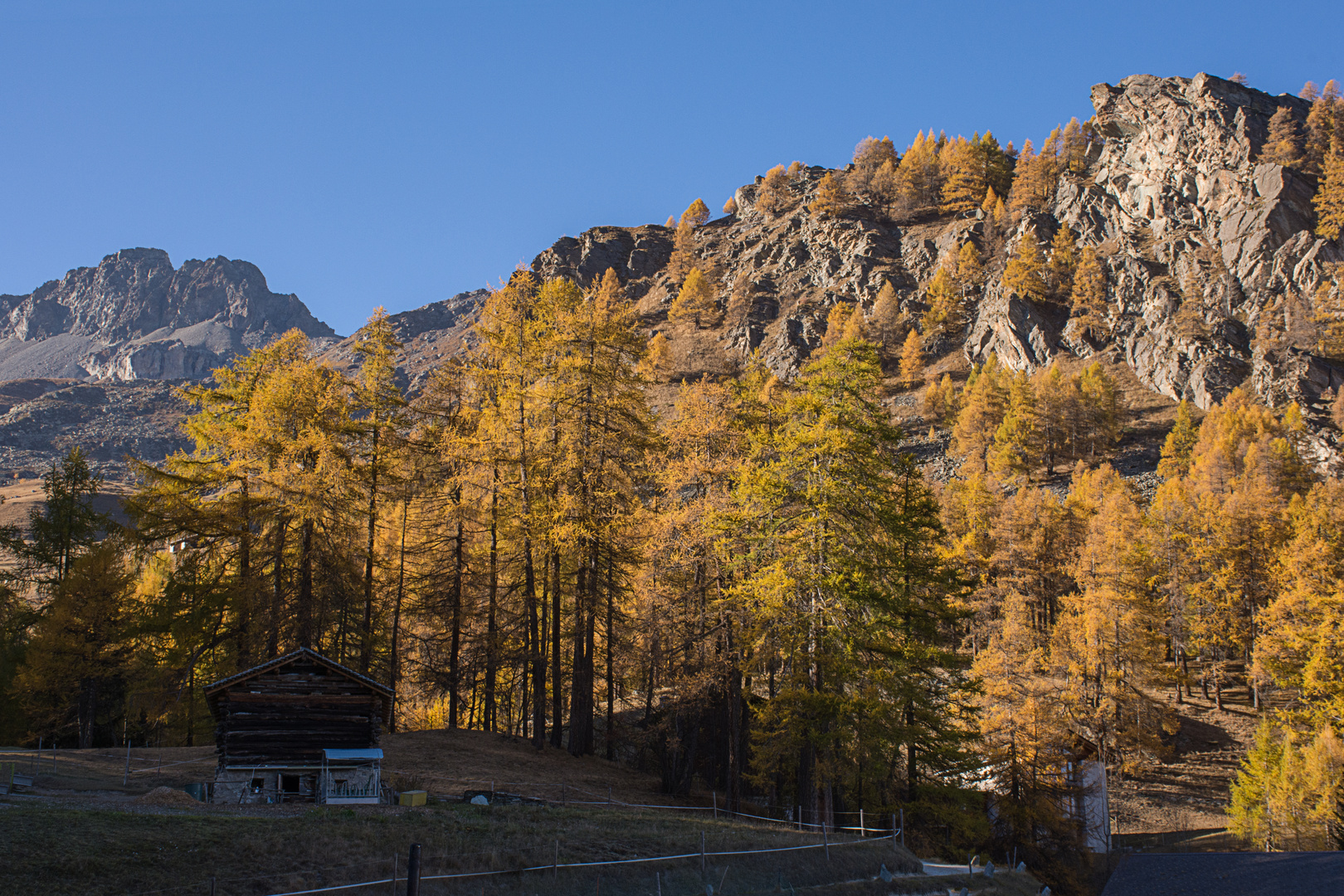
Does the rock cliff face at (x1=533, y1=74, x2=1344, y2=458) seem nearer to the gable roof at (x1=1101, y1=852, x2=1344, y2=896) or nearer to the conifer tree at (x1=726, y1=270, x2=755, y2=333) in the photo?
the conifer tree at (x1=726, y1=270, x2=755, y2=333)

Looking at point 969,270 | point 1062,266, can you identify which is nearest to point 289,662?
point 1062,266

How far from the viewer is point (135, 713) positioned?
3216 cm

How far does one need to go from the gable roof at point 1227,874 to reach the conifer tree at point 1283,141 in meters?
130

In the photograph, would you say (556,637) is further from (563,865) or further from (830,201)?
(830,201)

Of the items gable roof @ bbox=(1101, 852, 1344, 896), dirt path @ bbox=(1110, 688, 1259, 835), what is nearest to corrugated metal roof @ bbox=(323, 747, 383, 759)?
gable roof @ bbox=(1101, 852, 1344, 896)

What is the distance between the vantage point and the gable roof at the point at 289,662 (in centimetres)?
2155

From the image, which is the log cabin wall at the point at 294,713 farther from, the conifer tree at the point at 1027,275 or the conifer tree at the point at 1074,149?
the conifer tree at the point at 1074,149

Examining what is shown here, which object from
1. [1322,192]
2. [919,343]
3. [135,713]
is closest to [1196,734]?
[135,713]

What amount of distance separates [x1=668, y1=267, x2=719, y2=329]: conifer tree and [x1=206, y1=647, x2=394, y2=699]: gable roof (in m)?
137

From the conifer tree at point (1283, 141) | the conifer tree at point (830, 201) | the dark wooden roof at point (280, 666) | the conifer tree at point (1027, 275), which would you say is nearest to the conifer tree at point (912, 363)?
the conifer tree at point (1027, 275)

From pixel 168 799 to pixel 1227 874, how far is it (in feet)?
86.6

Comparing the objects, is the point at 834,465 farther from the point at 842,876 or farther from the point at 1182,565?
the point at 1182,565

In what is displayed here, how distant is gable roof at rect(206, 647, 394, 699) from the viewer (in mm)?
21547

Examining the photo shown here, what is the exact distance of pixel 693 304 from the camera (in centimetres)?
15712
